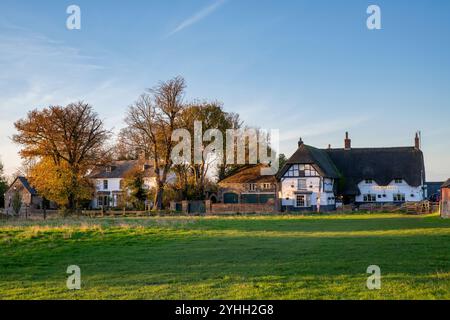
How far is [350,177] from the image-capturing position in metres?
67.3

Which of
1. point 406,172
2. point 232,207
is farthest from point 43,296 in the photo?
point 406,172

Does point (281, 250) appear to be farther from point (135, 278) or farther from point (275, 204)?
point (275, 204)

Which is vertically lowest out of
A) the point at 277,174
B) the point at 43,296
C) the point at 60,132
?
the point at 43,296

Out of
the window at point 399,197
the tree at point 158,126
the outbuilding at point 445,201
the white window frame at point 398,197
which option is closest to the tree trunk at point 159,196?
the tree at point 158,126

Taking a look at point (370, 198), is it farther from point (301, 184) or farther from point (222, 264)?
point (222, 264)

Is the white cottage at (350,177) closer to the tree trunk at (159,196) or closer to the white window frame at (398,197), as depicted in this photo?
the white window frame at (398,197)

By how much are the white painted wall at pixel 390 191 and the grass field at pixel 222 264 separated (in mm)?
41174

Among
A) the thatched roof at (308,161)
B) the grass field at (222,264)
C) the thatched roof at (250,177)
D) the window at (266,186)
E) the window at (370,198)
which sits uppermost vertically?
the thatched roof at (308,161)

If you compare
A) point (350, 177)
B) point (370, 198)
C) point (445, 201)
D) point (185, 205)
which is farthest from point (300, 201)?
point (445, 201)

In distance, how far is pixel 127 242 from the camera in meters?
22.2

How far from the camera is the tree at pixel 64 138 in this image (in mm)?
54209

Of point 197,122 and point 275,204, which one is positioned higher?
point 197,122

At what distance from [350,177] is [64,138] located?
36.5 meters

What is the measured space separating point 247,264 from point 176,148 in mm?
44372
